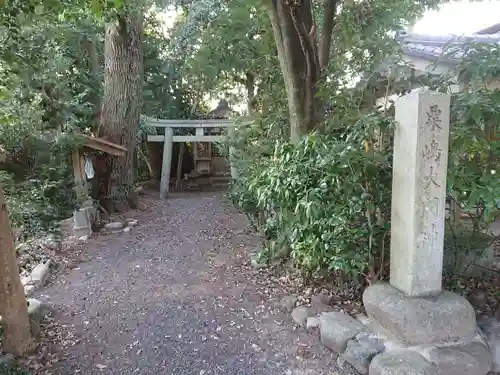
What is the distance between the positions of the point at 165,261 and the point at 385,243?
2950 millimetres

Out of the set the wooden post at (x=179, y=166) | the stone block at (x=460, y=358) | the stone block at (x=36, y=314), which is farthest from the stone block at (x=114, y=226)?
the wooden post at (x=179, y=166)

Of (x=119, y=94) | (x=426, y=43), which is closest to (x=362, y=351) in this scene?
(x=426, y=43)

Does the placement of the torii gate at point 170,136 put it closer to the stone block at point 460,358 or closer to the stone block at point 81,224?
the stone block at point 81,224

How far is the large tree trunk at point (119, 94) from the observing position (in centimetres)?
793

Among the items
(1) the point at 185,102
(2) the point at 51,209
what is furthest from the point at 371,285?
(1) the point at 185,102

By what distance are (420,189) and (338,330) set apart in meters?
1.19

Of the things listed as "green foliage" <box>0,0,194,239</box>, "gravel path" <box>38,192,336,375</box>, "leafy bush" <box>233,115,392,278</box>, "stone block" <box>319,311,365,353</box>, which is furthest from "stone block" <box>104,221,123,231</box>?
"stone block" <box>319,311,365,353</box>

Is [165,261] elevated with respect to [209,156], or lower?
lower

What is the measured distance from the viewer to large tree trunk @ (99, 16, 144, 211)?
26.0 ft

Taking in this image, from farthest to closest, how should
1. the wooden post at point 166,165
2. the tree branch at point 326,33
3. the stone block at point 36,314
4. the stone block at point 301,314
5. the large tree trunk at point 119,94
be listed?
the wooden post at point 166,165 → the large tree trunk at point 119,94 → the tree branch at point 326,33 → the stone block at point 301,314 → the stone block at point 36,314

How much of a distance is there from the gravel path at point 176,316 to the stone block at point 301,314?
0.10m

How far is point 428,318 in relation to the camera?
263cm

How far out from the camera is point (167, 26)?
12508 millimetres

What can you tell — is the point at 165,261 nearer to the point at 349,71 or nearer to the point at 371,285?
the point at 371,285
